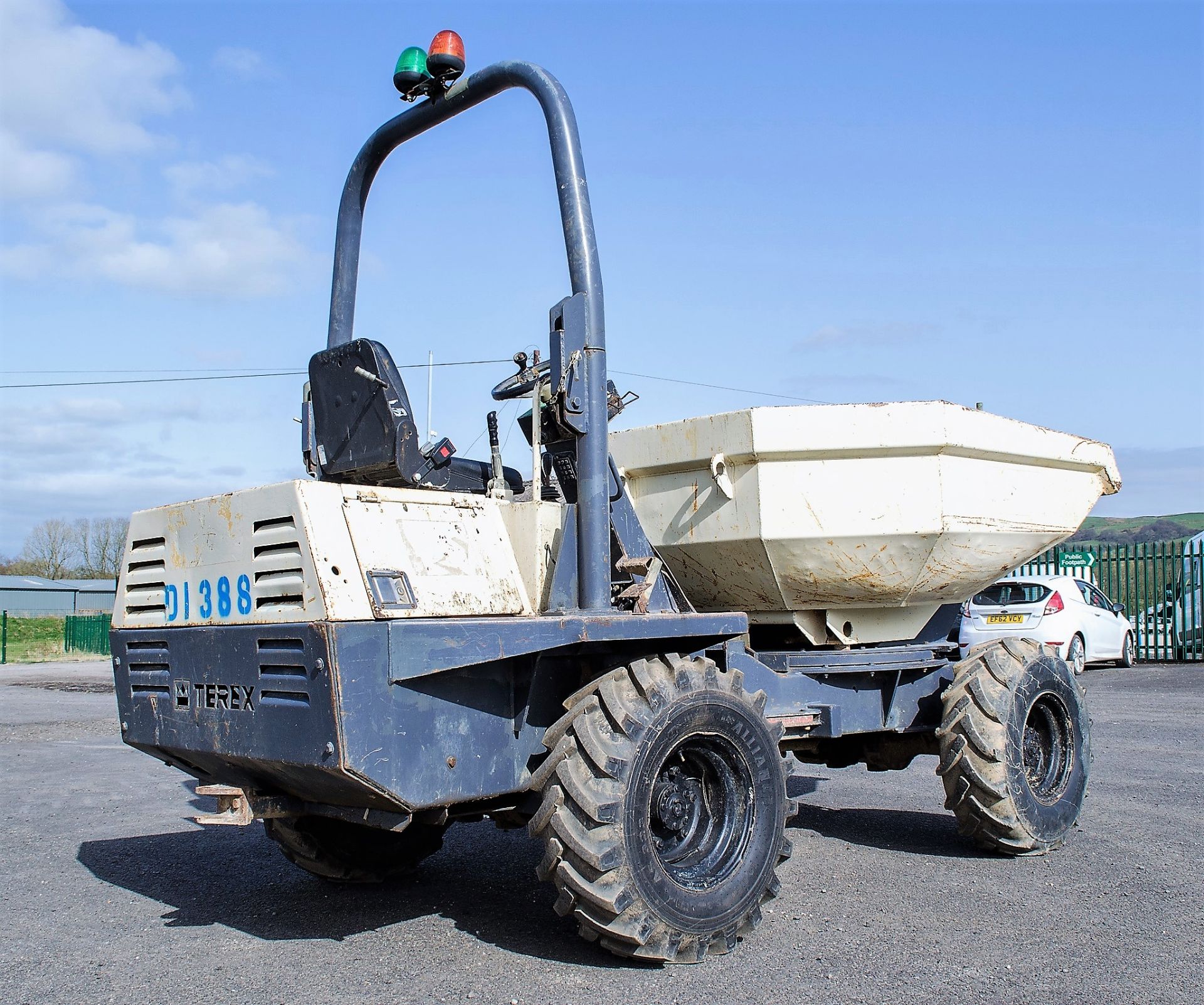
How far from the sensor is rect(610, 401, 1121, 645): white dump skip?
5.58 metres

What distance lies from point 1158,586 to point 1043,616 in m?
5.79

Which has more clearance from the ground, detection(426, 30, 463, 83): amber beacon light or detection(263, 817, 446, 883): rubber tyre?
detection(426, 30, 463, 83): amber beacon light

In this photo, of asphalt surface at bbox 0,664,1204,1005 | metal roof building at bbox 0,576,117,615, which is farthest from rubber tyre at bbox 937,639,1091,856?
metal roof building at bbox 0,576,117,615

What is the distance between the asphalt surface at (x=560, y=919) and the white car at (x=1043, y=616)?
24.0 ft

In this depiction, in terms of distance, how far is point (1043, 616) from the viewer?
1534 cm

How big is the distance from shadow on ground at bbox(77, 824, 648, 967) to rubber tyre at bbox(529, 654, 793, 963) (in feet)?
1.04

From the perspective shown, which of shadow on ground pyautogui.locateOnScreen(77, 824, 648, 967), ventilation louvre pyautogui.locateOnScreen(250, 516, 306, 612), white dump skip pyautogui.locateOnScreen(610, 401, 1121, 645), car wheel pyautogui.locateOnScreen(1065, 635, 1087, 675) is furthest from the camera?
car wheel pyautogui.locateOnScreen(1065, 635, 1087, 675)

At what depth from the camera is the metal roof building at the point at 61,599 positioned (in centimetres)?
4394

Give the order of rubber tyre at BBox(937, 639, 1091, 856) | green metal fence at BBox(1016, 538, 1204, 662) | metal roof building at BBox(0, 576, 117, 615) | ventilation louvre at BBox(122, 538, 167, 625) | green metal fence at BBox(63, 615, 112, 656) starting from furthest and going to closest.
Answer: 1. metal roof building at BBox(0, 576, 117, 615)
2. green metal fence at BBox(63, 615, 112, 656)
3. green metal fence at BBox(1016, 538, 1204, 662)
4. rubber tyre at BBox(937, 639, 1091, 856)
5. ventilation louvre at BBox(122, 538, 167, 625)

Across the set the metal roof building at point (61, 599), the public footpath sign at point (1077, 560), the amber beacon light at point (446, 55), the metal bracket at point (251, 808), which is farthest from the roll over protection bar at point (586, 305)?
the metal roof building at point (61, 599)

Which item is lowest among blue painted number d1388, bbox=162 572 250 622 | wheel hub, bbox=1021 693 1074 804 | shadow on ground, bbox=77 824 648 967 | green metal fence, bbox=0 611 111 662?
green metal fence, bbox=0 611 111 662

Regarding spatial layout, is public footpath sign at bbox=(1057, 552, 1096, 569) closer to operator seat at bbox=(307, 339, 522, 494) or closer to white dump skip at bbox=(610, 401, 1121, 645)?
white dump skip at bbox=(610, 401, 1121, 645)

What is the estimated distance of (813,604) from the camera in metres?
6.00

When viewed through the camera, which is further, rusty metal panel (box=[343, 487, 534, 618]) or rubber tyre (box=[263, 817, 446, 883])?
rubber tyre (box=[263, 817, 446, 883])
